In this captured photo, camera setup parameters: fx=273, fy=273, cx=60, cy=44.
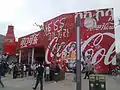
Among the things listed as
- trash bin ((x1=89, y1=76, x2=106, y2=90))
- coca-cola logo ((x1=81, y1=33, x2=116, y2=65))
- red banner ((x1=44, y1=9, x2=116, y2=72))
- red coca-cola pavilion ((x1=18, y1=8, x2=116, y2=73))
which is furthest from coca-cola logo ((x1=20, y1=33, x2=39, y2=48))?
trash bin ((x1=89, y1=76, x2=106, y2=90))

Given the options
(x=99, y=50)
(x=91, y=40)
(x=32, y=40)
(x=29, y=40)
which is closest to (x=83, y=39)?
(x=91, y=40)

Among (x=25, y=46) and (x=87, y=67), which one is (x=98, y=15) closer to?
(x=87, y=67)

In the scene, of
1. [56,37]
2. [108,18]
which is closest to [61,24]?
[56,37]

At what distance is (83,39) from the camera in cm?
3162

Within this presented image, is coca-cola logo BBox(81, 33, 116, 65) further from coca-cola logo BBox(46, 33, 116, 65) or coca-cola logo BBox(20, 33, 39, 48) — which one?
coca-cola logo BBox(20, 33, 39, 48)

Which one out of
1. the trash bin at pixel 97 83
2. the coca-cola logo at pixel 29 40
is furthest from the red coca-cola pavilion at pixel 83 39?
the trash bin at pixel 97 83

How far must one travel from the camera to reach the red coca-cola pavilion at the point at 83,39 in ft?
98.4

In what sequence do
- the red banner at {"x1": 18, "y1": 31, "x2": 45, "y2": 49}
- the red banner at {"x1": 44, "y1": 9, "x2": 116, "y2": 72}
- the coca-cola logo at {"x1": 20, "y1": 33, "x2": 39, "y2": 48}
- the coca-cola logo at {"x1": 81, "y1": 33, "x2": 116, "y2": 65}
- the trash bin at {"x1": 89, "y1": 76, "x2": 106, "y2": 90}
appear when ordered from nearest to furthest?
the trash bin at {"x1": 89, "y1": 76, "x2": 106, "y2": 90} < the coca-cola logo at {"x1": 81, "y1": 33, "x2": 116, "y2": 65} < the red banner at {"x1": 44, "y1": 9, "x2": 116, "y2": 72} < the red banner at {"x1": 18, "y1": 31, "x2": 45, "y2": 49} < the coca-cola logo at {"x1": 20, "y1": 33, "x2": 39, "y2": 48}

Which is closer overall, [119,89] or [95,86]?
[95,86]

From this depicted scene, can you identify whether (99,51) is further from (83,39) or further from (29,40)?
(29,40)

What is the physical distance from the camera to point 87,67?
73.2 ft

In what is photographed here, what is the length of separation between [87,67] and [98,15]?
10.1 meters

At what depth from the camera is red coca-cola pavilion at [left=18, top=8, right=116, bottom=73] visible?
30.0 m

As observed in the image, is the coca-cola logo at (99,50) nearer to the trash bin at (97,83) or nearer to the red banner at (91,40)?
the red banner at (91,40)
